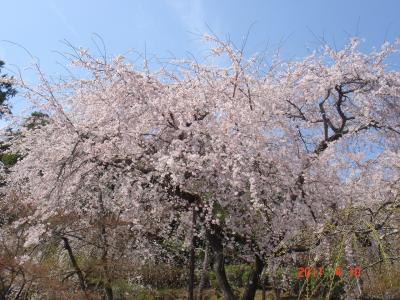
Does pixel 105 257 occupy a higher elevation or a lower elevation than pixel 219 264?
higher

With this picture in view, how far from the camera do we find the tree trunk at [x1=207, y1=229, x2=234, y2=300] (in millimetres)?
7680

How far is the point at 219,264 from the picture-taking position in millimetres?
7754

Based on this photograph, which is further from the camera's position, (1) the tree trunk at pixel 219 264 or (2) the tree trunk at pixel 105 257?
(2) the tree trunk at pixel 105 257

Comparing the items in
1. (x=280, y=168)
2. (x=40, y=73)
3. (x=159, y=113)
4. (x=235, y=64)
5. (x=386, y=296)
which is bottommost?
(x=386, y=296)

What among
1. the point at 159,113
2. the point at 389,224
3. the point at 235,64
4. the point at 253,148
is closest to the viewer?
the point at 389,224

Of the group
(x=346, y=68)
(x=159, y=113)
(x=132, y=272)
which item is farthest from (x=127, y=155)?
(x=346, y=68)

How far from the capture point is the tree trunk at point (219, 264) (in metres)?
7.68

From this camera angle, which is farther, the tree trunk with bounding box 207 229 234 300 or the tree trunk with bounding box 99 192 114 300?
the tree trunk with bounding box 99 192 114 300

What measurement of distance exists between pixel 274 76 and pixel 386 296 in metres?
4.53

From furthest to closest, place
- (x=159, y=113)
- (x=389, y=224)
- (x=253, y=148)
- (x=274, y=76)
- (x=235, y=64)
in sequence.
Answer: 1. (x=274, y=76)
2. (x=235, y=64)
3. (x=159, y=113)
4. (x=253, y=148)
5. (x=389, y=224)

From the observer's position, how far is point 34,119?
8.12 meters

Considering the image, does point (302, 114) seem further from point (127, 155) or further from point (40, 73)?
point (40, 73)

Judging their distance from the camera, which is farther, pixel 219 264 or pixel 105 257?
pixel 105 257

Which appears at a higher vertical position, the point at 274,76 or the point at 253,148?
the point at 274,76
